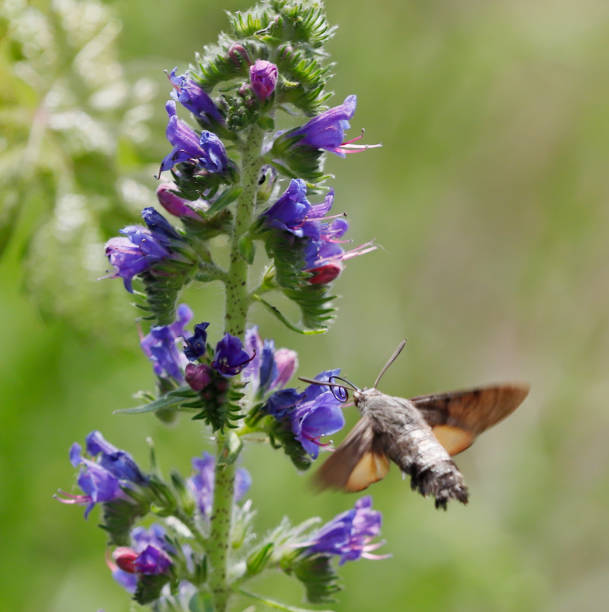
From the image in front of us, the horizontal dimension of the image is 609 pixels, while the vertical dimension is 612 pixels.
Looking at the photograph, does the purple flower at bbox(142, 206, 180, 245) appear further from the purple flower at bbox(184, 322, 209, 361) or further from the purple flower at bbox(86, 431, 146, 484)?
the purple flower at bbox(86, 431, 146, 484)

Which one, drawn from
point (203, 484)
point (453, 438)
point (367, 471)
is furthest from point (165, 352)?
point (453, 438)

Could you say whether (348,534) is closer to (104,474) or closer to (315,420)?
(315,420)

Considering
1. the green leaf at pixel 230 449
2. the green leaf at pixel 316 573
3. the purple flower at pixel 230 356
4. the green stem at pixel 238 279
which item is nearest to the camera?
the purple flower at pixel 230 356

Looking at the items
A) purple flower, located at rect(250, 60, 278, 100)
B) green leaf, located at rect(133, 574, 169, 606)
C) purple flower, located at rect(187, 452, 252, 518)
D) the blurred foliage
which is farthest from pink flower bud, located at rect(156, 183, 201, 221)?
green leaf, located at rect(133, 574, 169, 606)

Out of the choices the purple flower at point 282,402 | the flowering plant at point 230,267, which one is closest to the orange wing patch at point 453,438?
the flowering plant at point 230,267

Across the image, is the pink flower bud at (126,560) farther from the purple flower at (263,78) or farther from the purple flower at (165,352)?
the purple flower at (263,78)
